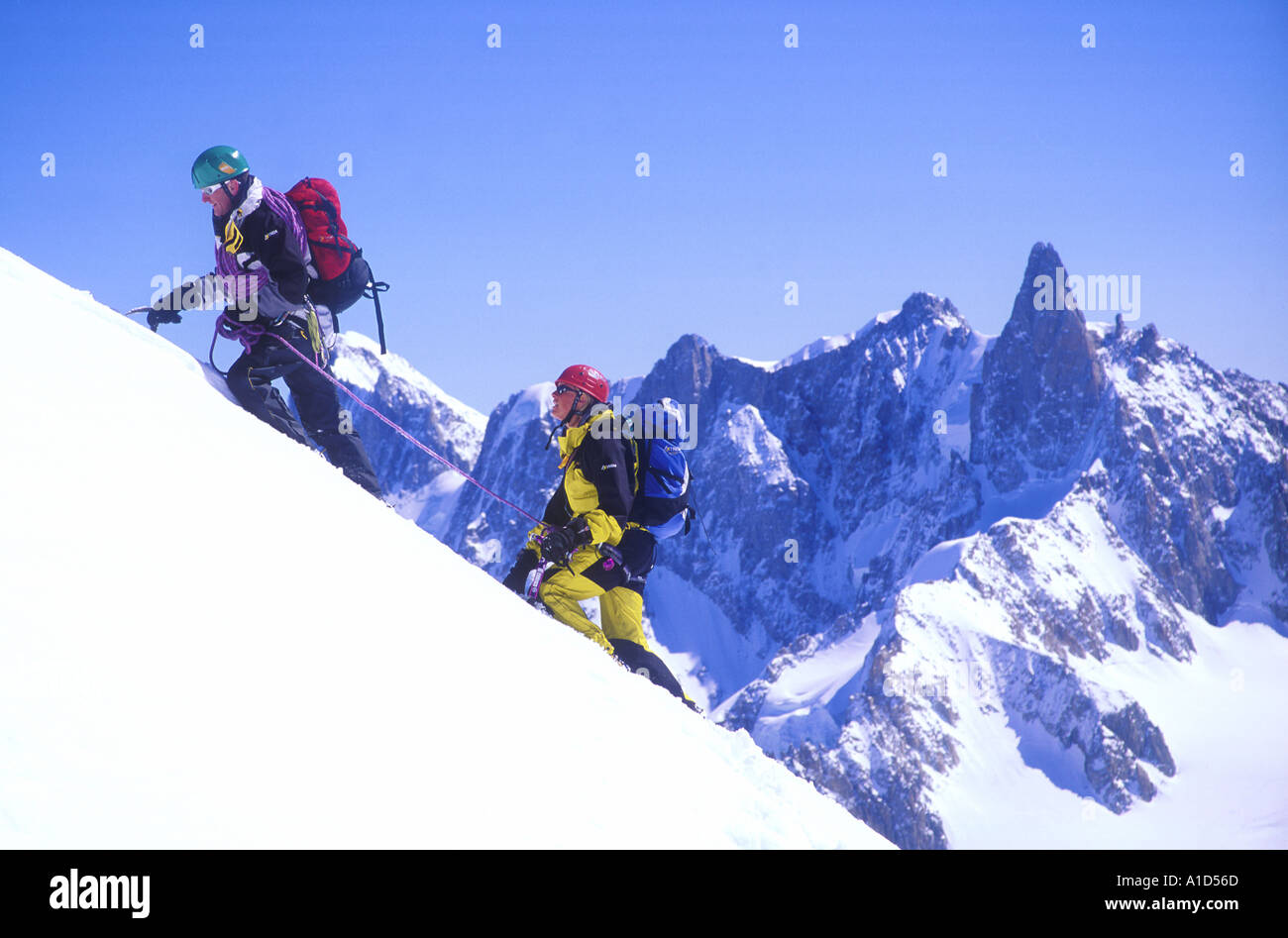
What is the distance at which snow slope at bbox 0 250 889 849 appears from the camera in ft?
12.9

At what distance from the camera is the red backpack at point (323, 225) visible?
10.4 m

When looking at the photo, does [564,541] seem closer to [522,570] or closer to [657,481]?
[522,570]

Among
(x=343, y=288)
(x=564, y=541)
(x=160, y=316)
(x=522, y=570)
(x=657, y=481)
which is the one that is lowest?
(x=522, y=570)

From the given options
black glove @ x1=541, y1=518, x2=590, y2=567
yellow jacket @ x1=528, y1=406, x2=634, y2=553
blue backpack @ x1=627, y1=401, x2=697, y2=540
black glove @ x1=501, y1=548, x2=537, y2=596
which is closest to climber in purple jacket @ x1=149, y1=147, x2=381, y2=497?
black glove @ x1=501, y1=548, x2=537, y2=596

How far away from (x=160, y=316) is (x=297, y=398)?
1.53 metres

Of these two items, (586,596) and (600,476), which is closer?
(600,476)

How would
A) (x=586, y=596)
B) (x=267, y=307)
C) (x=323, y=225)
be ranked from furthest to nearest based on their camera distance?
(x=586, y=596)
(x=323, y=225)
(x=267, y=307)

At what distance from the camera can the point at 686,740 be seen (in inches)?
273

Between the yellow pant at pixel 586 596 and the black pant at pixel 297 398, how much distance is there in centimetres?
206

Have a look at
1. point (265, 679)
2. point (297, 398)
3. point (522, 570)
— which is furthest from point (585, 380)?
point (265, 679)

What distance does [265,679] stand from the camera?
15.4ft
